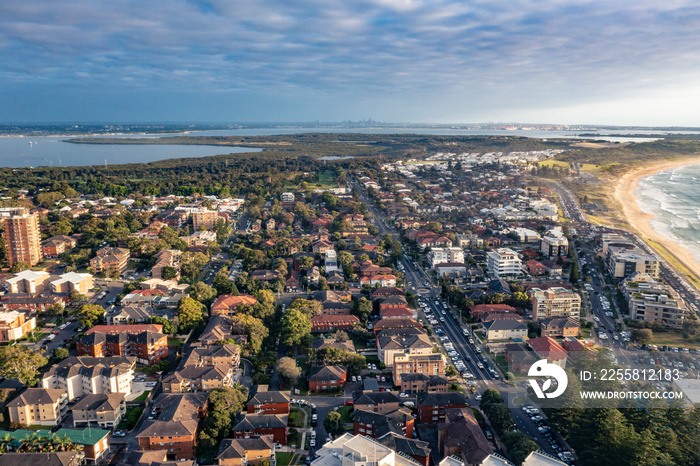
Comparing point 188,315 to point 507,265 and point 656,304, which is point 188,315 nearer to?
point 507,265

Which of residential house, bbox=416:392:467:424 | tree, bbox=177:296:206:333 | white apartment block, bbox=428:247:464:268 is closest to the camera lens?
residential house, bbox=416:392:467:424

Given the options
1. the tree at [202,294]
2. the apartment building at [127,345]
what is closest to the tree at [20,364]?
the apartment building at [127,345]

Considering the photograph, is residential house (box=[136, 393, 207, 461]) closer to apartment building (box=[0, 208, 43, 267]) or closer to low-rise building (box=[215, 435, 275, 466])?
low-rise building (box=[215, 435, 275, 466])

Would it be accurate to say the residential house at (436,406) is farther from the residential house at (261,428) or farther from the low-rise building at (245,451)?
the low-rise building at (245,451)

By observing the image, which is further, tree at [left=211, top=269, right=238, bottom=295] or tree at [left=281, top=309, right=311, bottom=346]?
tree at [left=211, top=269, right=238, bottom=295]

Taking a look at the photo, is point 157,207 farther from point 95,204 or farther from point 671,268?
point 671,268

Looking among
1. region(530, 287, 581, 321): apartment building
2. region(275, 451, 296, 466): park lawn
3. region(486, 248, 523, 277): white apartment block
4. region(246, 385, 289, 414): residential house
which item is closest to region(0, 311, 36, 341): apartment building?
region(246, 385, 289, 414): residential house

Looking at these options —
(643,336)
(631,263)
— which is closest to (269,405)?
(643,336)
